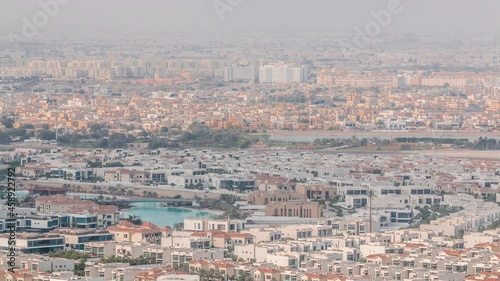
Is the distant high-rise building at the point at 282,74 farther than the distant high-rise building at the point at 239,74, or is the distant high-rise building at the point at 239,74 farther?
the distant high-rise building at the point at 239,74

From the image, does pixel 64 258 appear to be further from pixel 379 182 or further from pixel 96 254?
pixel 379 182

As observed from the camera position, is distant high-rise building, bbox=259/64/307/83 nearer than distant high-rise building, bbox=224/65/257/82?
Yes

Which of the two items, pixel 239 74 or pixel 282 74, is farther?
pixel 239 74

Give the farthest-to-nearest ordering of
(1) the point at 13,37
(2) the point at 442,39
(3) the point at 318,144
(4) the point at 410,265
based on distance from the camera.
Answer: (2) the point at 442,39
(1) the point at 13,37
(3) the point at 318,144
(4) the point at 410,265

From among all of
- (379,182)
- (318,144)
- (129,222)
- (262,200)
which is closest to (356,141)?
(318,144)
